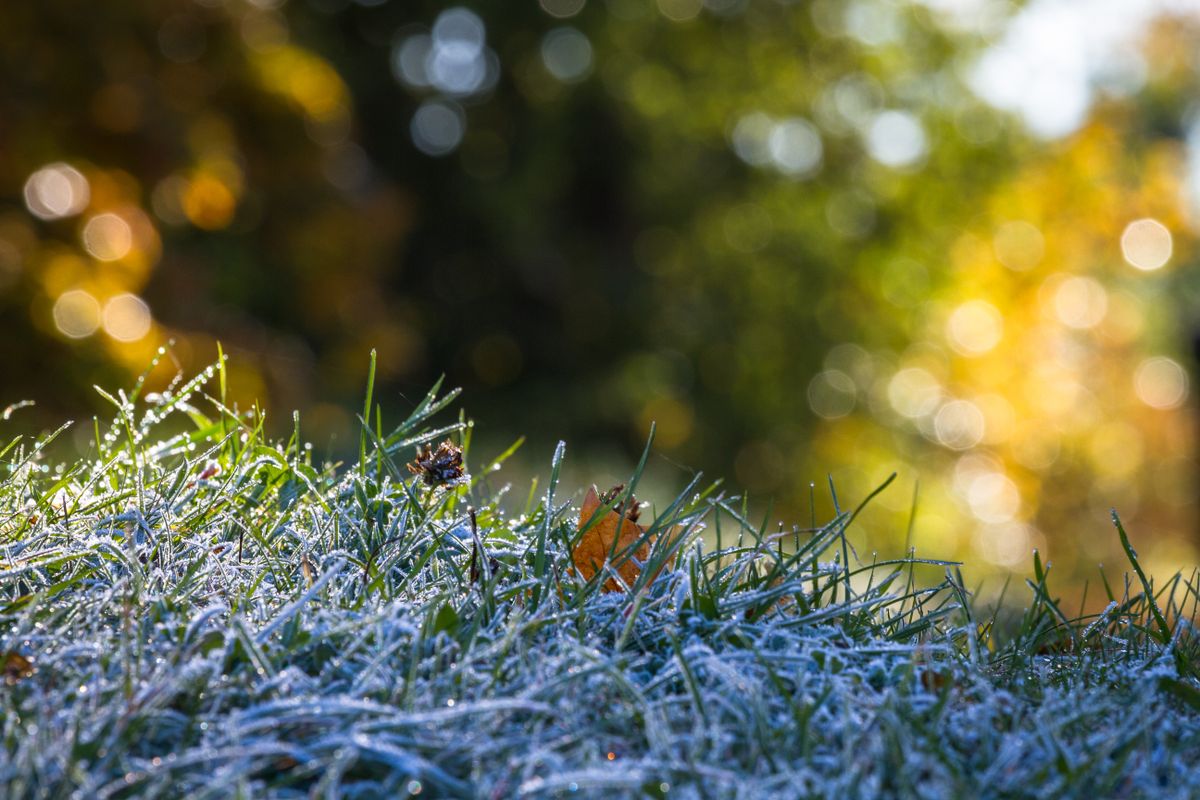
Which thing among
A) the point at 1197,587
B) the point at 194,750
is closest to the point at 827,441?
the point at 1197,587

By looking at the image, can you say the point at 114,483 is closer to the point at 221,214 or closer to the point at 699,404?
the point at 221,214

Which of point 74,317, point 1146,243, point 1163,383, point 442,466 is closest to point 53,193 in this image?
point 74,317

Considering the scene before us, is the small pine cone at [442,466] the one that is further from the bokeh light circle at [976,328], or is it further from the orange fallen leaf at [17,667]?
the bokeh light circle at [976,328]

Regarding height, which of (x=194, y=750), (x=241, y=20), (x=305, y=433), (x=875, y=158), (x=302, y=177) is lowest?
(x=305, y=433)

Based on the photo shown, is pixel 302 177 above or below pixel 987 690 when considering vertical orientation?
above

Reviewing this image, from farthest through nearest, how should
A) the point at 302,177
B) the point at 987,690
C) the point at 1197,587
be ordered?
the point at 302,177, the point at 1197,587, the point at 987,690

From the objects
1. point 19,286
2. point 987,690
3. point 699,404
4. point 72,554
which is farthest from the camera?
point 699,404
